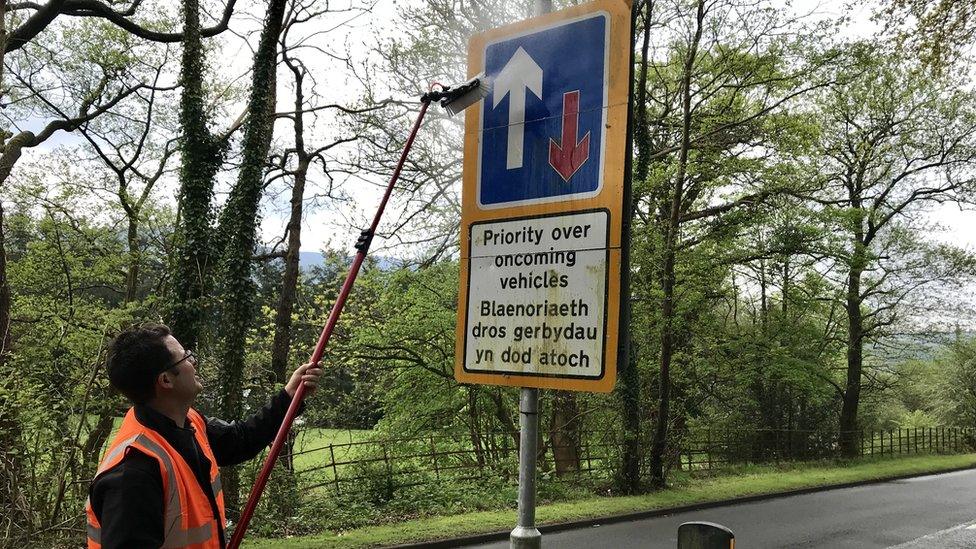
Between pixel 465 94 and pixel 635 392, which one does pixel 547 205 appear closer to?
pixel 465 94

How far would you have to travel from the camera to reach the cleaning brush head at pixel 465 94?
2.47 m

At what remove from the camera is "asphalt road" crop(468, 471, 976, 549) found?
10.4m

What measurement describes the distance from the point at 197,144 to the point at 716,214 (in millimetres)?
12983

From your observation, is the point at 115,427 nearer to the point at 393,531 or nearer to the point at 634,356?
the point at 393,531

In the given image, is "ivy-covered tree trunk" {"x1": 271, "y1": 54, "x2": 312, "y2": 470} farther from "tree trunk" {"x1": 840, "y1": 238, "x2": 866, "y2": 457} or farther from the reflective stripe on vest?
"tree trunk" {"x1": 840, "y1": 238, "x2": 866, "y2": 457}

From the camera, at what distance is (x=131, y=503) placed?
188 centimetres

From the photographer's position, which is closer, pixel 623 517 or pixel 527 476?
pixel 527 476

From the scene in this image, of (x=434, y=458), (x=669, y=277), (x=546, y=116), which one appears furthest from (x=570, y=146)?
(x=434, y=458)

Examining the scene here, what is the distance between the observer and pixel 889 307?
2688 cm

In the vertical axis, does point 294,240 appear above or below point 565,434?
above

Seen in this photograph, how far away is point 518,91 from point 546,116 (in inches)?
6.8

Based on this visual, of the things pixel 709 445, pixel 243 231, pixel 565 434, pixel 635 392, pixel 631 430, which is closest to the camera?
pixel 243 231

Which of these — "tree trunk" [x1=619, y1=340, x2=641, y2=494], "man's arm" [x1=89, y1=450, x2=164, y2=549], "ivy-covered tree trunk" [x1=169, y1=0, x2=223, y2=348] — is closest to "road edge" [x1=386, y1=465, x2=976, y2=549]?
"tree trunk" [x1=619, y1=340, x2=641, y2=494]

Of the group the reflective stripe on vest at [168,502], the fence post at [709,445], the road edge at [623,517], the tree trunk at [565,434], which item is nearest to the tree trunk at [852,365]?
the road edge at [623,517]
